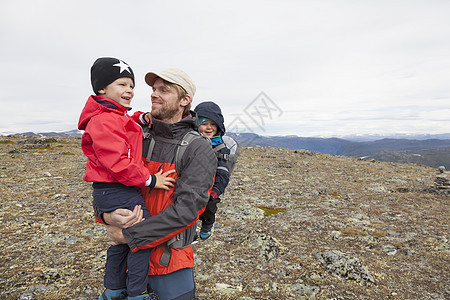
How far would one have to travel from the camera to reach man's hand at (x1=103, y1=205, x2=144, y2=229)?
3146 millimetres

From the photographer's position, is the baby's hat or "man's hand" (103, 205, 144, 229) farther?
the baby's hat

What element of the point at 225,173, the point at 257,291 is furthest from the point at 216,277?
the point at 225,173

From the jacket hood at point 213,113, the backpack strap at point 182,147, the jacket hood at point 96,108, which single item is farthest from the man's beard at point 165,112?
the jacket hood at point 213,113

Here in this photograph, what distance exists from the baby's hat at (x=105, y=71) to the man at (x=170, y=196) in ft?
1.58

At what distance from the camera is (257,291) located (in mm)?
5727

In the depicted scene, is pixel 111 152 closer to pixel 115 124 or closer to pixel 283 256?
pixel 115 124

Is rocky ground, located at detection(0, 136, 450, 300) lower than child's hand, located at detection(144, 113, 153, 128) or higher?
lower

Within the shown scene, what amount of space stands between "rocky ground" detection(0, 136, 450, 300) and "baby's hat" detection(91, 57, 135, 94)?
197 inches

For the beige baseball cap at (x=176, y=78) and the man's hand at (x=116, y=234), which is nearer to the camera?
the man's hand at (x=116, y=234)

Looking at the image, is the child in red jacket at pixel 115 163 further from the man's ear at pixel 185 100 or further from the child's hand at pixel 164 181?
the man's ear at pixel 185 100

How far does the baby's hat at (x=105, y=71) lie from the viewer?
3746 mm

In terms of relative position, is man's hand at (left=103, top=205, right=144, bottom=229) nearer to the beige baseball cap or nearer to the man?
the man

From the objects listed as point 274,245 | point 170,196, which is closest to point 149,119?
point 170,196

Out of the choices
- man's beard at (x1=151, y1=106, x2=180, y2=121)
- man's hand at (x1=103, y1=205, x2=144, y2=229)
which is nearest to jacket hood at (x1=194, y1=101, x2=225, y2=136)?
man's beard at (x1=151, y1=106, x2=180, y2=121)
